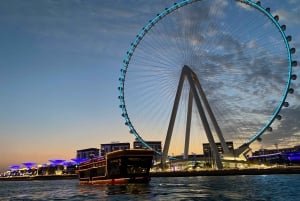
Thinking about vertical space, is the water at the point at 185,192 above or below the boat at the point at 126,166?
below

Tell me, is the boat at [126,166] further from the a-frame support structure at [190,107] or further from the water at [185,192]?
the a-frame support structure at [190,107]

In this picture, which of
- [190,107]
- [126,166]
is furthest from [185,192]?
[190,107]

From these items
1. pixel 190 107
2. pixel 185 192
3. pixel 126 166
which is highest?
pixel 190 107

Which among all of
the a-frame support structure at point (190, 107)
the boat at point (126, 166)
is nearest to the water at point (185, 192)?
the boat at point (126, 166)


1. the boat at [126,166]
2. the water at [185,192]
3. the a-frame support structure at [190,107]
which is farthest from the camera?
the a-frame support structure at [190,107]

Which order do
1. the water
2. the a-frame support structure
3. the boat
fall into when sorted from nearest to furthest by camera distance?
the water < the boat < the a-frame support structure

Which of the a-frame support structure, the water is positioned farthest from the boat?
the a-frame support structure

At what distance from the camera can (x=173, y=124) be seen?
275 feet

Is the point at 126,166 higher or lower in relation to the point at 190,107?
lower

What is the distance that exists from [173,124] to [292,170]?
4675cm

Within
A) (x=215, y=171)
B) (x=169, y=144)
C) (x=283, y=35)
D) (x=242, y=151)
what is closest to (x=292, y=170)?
(x=242, y=151)

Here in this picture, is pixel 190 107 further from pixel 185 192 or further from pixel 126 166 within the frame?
pixel 185 192

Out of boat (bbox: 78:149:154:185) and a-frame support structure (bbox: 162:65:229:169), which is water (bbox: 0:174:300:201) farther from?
a-frame support structure (bbox: 162:65:229:169)

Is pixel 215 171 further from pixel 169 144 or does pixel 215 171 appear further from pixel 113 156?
pixel 113 156
